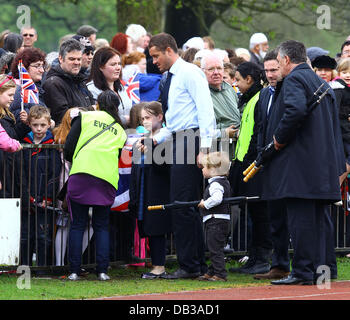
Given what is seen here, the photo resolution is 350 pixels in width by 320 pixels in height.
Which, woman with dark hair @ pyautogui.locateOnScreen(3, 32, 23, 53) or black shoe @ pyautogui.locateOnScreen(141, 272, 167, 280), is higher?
woman with dark hair @ pyautogui.locateOnScreen(3, 32, 23, 53)

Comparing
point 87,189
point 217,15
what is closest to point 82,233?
point 87,189

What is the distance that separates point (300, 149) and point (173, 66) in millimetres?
1857

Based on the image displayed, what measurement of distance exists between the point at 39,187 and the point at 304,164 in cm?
300

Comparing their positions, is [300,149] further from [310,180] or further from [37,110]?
[37,110]

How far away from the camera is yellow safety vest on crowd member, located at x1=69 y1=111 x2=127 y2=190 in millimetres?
10664

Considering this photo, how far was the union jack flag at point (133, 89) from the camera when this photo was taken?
1237 centimetres

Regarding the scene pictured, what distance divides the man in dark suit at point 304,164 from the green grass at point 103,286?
0.77m

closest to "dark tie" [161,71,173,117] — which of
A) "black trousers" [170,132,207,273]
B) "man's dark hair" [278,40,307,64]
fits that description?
"black trousers" [170,132,207,273]

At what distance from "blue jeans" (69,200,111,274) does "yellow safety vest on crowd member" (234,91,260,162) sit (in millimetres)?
1764

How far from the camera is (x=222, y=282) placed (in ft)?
35.0

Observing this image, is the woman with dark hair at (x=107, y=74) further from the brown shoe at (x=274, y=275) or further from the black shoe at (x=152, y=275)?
the brown shoe at (x=274, y=275)

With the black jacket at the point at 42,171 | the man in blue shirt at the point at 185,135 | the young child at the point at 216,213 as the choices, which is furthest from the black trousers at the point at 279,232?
the black jacket at the point at 42,171

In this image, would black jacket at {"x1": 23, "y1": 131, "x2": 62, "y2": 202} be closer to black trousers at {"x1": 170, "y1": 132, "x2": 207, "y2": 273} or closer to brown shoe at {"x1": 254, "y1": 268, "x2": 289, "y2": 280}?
black trousers at {"x1": 170, "y1": 132, "x2": 207, "y2": 273}
